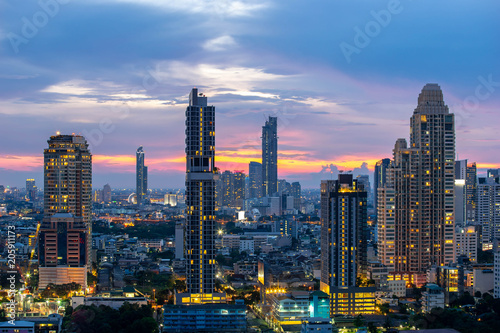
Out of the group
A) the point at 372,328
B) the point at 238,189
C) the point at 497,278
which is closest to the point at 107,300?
the point at 372,328

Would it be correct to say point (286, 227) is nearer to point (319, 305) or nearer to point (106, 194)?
point (319, 305)

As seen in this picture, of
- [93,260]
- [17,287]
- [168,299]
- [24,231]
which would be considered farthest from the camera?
→ [24,231]

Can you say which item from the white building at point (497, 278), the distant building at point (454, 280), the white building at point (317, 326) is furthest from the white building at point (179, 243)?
the white building at point (317, 326)

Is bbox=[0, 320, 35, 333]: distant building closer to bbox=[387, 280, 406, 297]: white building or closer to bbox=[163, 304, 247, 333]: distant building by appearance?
bbox=[163, 304, 247, 333]: distant building

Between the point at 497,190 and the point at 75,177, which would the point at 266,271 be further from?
the point at 497,190

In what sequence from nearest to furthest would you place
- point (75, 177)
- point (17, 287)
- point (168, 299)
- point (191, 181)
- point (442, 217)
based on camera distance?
point (191, 181), point (168, 299), point (17, 287), point (442, 217), point (75, 177)

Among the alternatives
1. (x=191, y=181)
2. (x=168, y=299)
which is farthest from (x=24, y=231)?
(x=191, y=181)

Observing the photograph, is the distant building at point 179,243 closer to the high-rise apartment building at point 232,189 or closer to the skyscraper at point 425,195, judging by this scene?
the skyscraper at point 425,195
